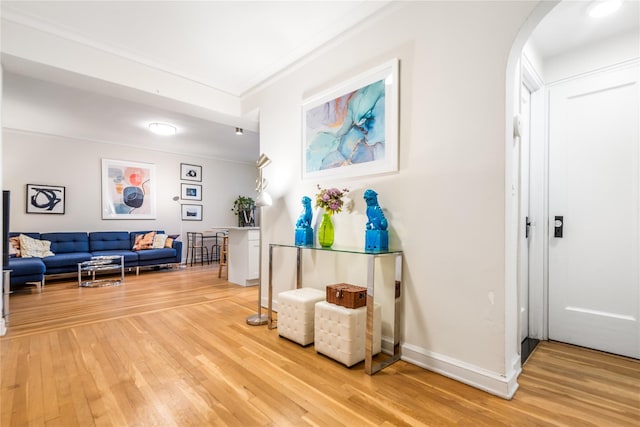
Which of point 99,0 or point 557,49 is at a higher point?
point 99,0

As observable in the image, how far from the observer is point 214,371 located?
2.04m

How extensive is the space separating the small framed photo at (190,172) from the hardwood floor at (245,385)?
188 inches

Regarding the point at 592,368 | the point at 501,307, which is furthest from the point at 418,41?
the point at 592,368

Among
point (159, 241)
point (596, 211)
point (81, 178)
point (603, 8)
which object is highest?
point (603, 8)

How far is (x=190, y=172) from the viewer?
7.36 metres

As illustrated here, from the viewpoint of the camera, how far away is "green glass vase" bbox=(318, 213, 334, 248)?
2645mm

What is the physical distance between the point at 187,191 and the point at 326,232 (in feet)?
18.9

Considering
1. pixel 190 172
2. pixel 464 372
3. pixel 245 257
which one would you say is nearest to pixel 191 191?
pixel 190 172

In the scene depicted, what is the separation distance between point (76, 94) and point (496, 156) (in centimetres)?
487

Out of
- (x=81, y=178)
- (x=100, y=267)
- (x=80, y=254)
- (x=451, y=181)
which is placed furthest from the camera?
(x=81, y=178)

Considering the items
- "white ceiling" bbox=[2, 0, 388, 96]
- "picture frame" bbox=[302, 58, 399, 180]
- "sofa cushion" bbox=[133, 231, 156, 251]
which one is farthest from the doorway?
"sofa cushion" bbox=[133, 231, 156, 251]

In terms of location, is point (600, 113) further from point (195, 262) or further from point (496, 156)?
point (195, 262)

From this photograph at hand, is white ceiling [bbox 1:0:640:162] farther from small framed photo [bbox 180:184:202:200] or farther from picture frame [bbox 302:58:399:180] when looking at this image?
small framed photo [bbox 180:184:202:200]

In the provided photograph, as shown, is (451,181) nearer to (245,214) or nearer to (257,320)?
(257,320)
